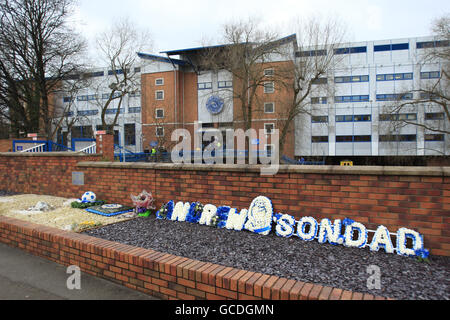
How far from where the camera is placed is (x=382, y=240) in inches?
152

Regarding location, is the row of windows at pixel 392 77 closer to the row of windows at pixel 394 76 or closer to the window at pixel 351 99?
the row of windows at pixel 394 76

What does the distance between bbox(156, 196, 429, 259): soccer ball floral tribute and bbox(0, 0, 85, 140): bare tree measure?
21662 millimetres

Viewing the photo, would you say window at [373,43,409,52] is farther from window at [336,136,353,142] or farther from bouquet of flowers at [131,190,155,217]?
bouquet of flowers at [131,190,155,217]

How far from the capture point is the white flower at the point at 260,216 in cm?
469

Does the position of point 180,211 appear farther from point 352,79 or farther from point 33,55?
point 352,79

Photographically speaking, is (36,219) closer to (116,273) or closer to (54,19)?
(116,273)

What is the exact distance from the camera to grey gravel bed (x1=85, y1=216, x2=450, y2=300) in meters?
2.88

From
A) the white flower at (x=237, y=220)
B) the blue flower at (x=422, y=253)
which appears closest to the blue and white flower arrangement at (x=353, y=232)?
the blue flower at (x=422, y=253)

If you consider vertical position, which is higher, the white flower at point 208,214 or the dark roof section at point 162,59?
the dark roof section at point 162,59

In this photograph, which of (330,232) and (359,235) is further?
(330,232)

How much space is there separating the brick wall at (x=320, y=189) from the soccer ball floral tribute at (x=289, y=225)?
12 centimetres

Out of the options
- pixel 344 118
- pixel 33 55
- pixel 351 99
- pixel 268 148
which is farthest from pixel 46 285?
pixel 351 99

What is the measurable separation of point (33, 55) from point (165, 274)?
24717 millimetres
